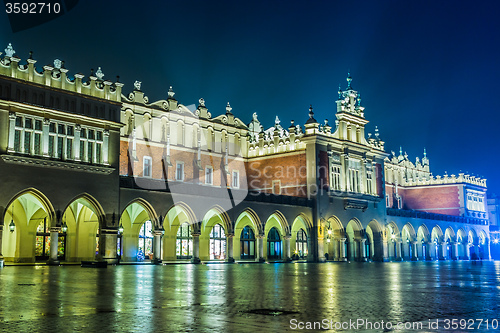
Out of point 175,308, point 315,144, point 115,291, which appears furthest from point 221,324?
point 315,144

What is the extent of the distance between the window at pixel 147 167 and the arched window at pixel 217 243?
949 centimetres

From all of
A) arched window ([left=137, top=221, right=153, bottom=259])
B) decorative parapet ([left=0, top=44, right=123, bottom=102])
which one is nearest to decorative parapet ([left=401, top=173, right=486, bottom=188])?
arched window ([left=137, top=221, right=153, bottom=259])

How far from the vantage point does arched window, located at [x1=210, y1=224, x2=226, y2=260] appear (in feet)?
185

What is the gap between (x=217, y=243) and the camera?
56.9m

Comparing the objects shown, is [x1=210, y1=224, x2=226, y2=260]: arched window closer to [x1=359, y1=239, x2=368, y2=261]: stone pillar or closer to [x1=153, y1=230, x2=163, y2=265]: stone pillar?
[x1=153, y1=230, x2=163, y2=265]: stone pillar

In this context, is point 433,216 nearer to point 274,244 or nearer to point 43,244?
point 274,244

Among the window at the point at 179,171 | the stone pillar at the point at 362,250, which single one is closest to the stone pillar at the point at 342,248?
the stone pillar at the point at 362,250

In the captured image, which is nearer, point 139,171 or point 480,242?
point 139,171

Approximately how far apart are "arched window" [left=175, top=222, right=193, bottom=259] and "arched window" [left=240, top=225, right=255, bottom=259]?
690 cm

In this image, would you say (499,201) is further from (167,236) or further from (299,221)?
(167,236)

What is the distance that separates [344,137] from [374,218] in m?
10.4

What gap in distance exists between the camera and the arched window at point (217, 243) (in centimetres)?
5631

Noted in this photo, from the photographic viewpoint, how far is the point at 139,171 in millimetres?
50344

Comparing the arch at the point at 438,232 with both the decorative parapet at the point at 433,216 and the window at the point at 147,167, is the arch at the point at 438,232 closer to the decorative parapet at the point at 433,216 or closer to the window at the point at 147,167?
the decorative parapet at the point at 433,216
